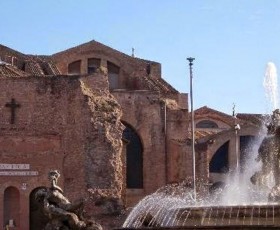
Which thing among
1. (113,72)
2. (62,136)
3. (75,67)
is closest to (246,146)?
(113,72)

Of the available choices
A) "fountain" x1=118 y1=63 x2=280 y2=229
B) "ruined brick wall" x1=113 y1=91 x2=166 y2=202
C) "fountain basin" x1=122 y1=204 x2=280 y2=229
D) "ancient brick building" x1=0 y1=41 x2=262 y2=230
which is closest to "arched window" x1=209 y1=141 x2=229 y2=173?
"ruined brick wall" x1=113 y1=91 x2=166 y2=202

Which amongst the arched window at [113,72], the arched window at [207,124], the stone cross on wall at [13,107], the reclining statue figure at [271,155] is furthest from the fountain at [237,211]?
the arched window at [207,124]

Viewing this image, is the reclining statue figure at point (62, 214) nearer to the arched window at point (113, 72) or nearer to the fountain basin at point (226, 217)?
the fountain basin at point (226, 217)

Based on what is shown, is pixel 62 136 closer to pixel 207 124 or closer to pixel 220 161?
pixel 220 161

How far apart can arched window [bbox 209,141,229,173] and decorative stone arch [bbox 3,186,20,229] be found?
1712 centimetres

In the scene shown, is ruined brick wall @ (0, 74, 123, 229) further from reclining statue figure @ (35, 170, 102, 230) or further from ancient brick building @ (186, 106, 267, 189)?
reclining statue figure @ (35, 170, 102, 230)

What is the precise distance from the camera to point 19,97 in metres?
36.6

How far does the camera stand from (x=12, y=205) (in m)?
35.7

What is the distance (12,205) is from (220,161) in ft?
58.8

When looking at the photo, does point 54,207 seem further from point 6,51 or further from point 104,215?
point 6,51

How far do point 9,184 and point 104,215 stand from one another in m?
4.51

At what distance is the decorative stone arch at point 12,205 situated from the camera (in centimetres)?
3531

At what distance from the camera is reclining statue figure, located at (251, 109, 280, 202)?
72.1 feet

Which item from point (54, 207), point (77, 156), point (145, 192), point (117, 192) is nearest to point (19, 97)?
point (77, 156)
